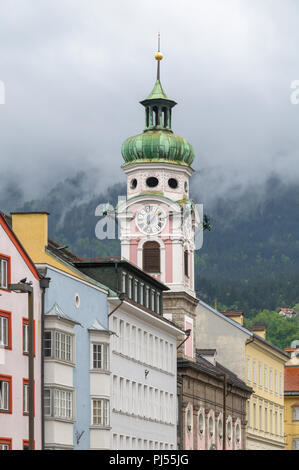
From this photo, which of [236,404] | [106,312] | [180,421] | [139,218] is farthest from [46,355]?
[236,404]

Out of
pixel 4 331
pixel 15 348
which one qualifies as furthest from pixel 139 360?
pixel 4 331

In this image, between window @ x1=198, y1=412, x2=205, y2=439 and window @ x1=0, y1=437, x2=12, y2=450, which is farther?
window @ x1=198, y1=412, x2=205, y2=439

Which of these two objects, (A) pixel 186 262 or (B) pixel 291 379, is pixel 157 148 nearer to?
(A) pixel 186 262

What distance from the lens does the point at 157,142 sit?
115m

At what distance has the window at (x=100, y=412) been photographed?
76.3 meters

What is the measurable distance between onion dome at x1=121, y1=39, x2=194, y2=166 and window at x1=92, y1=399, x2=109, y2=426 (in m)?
41.1

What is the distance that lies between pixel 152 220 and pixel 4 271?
150 feet

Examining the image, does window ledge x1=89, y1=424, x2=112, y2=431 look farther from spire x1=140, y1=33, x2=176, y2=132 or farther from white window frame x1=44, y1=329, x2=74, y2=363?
spire x1=140, y1=33, x2=176, y2=132

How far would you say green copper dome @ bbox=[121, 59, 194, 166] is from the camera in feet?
378

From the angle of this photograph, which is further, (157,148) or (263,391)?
(263,391)

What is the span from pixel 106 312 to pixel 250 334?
1694 inches

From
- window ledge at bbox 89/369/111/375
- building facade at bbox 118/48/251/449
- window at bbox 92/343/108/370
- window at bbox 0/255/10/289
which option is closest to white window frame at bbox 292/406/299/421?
building facade at bbox 118/48/251/449

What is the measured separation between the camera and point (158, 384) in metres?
92.8
